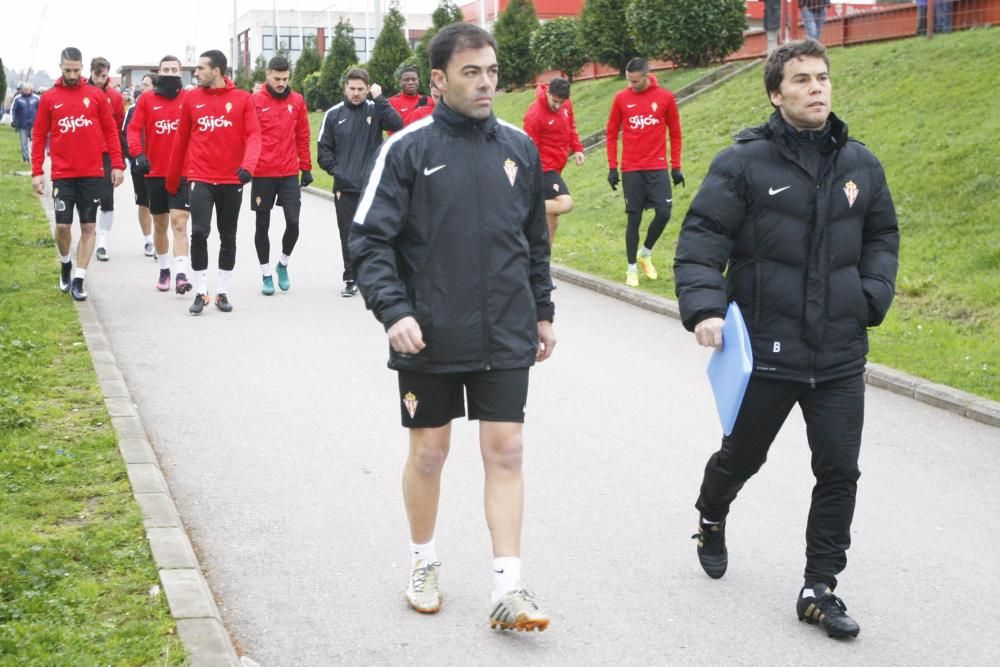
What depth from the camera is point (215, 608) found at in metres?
4.91

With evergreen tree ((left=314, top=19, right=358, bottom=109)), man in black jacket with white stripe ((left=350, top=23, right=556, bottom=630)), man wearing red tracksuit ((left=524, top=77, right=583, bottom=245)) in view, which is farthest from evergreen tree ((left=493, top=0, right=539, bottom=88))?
man in black jacket with white stripe ((left=350, top=23, right=556, bottom=630))

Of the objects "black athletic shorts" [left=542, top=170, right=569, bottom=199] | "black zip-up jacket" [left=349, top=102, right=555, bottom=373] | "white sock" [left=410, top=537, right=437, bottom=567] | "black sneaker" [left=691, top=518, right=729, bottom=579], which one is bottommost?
"black sneaker" [left=691, top=518, right=729, bottom=579]

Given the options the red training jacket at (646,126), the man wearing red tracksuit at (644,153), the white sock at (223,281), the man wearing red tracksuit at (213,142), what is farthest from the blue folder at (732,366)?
the red training jacket at (646,126)

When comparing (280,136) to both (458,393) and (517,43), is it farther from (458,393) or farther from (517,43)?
(517,43)

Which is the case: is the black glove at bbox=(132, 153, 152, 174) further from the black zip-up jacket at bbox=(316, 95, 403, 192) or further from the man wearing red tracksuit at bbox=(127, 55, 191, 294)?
the black zip-up jacket at bbox=(316, 95, 403, 192)

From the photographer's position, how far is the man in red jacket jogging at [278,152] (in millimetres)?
13180

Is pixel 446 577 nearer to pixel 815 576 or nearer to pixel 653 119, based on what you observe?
pixel 815 576

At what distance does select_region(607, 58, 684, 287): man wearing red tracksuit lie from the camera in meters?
13.9

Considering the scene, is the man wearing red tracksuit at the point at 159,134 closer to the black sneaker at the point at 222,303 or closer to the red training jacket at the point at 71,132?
the red training jacket at the point at 71,132

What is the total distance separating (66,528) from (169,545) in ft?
1.83

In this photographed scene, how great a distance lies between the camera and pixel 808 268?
4902 millimetres

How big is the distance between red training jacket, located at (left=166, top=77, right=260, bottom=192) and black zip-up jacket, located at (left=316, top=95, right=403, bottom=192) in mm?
1290

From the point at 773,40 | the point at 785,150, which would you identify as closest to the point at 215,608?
the point at 785,150

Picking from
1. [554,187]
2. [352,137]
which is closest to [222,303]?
[352,137]
